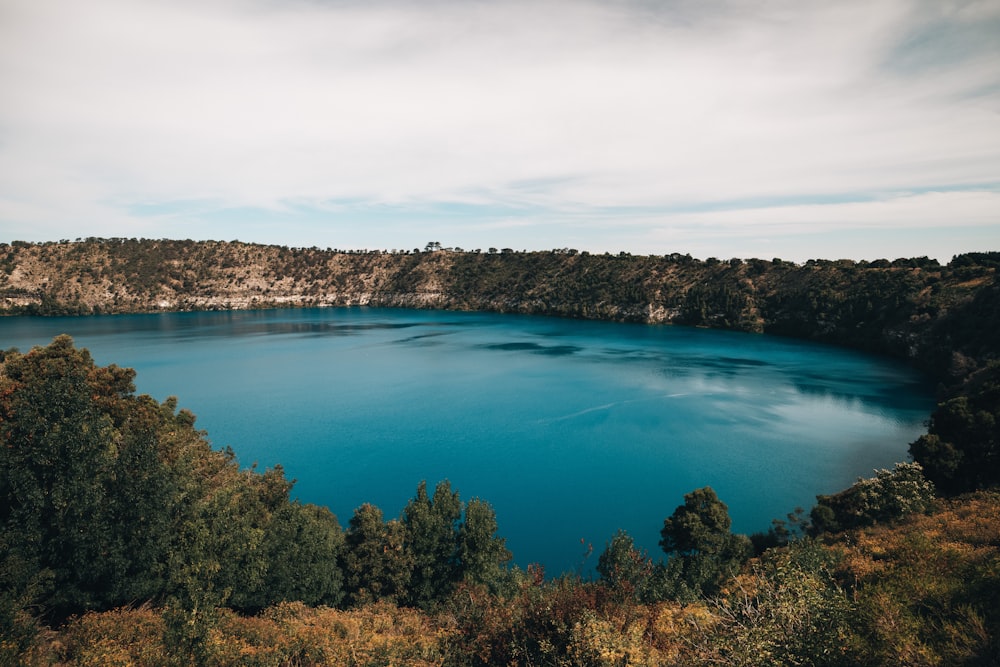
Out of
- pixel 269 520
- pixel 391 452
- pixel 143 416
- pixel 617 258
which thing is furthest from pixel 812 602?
pixel 617 258

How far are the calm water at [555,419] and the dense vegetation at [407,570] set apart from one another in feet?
19.8

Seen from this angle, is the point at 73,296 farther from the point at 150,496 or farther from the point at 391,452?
the point at 150,496

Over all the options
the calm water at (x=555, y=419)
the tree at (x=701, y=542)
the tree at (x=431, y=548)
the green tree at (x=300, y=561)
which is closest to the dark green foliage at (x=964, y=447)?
the calm water at (x=555, y=419)

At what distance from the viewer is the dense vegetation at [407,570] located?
11.2 m

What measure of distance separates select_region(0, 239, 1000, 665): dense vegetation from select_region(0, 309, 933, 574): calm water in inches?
237

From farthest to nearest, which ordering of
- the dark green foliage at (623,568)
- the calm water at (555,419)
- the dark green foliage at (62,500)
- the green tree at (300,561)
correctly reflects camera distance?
the calm water at (555,419) → the green tree at (300,561) → the dark green foliage at (623,568) → the dark green foliage at (62,500)

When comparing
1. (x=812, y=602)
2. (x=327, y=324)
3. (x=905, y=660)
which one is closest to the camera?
(x=905, y=660)

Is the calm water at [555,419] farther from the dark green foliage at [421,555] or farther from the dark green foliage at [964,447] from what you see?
the dark green foliage at [964,447]

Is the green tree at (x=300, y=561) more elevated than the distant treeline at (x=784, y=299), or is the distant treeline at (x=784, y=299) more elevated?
the distant treeline at (x=784, y=299)

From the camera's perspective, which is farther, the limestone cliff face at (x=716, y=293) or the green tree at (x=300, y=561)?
the limestone cliff face at (x=716, y=293)

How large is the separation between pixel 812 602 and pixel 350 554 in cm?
2233

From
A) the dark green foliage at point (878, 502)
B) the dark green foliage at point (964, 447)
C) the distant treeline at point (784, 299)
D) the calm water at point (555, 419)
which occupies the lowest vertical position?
the calm water at point (555, 419)

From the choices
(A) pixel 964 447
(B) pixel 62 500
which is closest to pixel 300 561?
(B) pixel 62 500

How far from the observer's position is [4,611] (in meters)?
14.0
